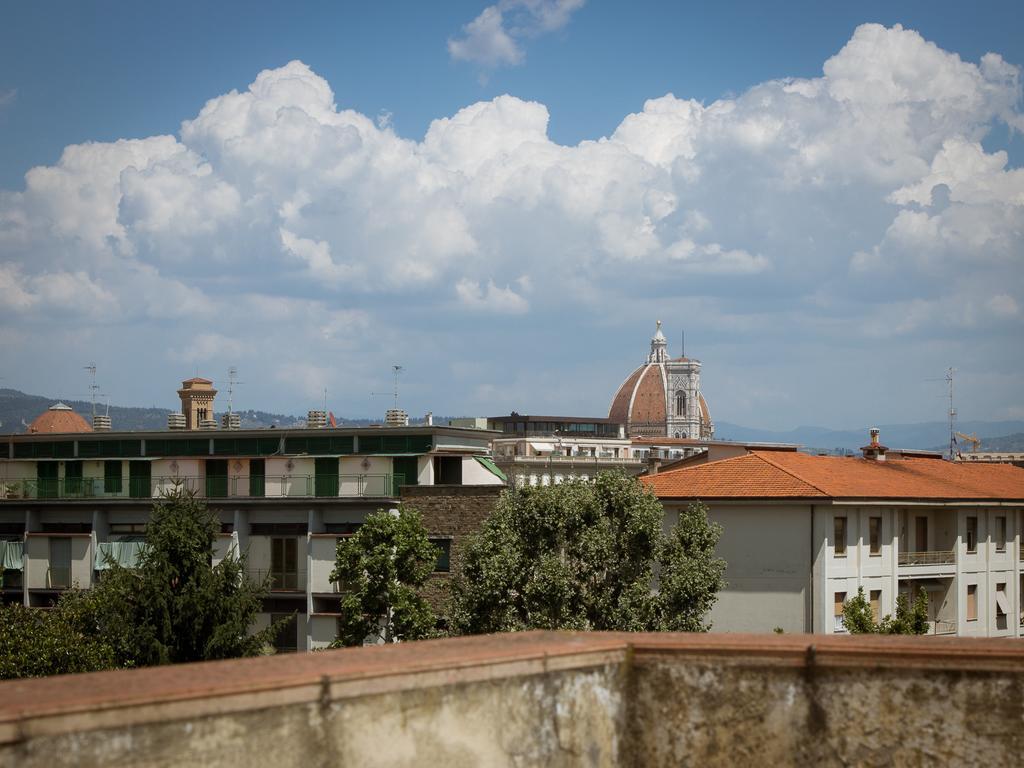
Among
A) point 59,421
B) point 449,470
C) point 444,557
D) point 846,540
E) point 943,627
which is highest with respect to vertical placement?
point 59,421

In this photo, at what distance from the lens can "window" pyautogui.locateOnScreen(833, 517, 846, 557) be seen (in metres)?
46.2

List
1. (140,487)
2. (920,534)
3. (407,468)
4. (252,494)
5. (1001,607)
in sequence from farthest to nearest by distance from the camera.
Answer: (140,487), (252,494), (1001,607), (407,468), (920,534)

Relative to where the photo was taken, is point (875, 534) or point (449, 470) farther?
point (449, 470)

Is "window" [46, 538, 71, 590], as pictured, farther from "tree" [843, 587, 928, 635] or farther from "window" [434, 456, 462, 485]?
→ "tree" [843, 587, 928, 635]

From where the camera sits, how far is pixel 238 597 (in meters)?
35.0

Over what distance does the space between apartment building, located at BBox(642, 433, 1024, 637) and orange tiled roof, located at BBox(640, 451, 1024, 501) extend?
0.07 m

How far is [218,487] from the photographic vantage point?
5688 cm

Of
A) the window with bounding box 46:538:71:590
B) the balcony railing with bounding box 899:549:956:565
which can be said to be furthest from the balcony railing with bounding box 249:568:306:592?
the balcony railing with bounding box 899:549:956:565

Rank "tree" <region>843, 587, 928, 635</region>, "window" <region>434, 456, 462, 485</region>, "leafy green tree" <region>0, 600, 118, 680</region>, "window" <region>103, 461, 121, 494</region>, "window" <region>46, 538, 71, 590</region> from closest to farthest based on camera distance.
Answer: "leafy green tree" <region>0, 600, 118, 680</region>
"tree" <region>843, 587, 928, 635</region>
"window" <region>46, 538, 71, 590</region>
"window" <region>434, 456, 462, 485</region>
"window" <region>103, 461, 121, 494</region>

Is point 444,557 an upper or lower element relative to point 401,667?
lower

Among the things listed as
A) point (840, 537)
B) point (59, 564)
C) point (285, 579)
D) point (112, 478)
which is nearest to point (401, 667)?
point (840, 537)

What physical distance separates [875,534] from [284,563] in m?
23.2

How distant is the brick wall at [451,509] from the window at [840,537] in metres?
12.2

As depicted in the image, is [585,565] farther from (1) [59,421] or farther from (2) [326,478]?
(1) [59,421]
